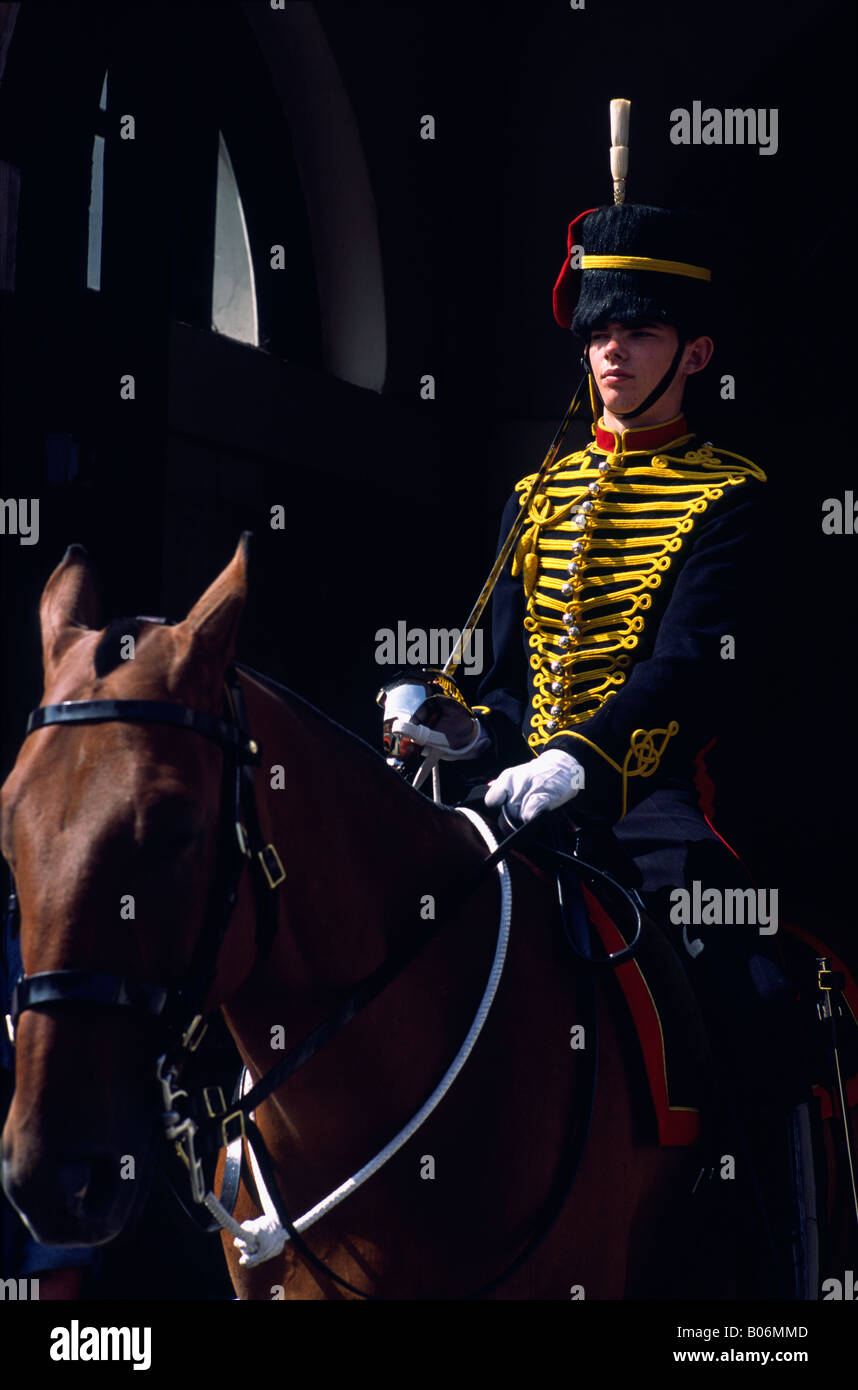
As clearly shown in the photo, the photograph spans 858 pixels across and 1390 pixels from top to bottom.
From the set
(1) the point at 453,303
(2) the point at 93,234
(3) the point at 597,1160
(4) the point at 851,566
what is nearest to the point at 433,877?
(3) the point at 597,1160

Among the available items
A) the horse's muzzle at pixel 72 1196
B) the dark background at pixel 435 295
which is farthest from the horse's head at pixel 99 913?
the dark background at pixel 435 295

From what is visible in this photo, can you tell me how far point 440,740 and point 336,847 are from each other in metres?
0.84

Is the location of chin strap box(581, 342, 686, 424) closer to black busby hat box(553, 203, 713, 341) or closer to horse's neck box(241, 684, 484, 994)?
black busby hat box(553, 203, 713, 341)

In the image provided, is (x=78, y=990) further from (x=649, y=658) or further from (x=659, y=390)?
(x=659, y=390)

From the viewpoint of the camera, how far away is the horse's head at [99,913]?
6.71ft

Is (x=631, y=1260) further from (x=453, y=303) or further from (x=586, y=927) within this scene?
(x=453, y=303)

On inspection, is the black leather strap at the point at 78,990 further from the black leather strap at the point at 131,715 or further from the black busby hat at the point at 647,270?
the black busby hat at the point at 647,270

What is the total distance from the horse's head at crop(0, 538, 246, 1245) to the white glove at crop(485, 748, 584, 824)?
0.81 meters

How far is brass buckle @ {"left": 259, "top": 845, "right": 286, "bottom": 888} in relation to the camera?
90.1 inches

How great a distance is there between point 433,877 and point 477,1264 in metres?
0.64

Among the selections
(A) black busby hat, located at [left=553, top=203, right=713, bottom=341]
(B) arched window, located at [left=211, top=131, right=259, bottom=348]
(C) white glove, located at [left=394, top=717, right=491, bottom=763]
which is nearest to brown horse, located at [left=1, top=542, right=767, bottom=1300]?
(C) white glove, located at [left=394, top=717, right=491, bottom=763]

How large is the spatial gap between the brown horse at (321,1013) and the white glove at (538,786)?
92 millimetres

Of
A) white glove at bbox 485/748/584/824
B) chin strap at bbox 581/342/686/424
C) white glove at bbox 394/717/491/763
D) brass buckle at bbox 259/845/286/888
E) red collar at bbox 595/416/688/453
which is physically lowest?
brass buckle at bbox 259/845/286/888
